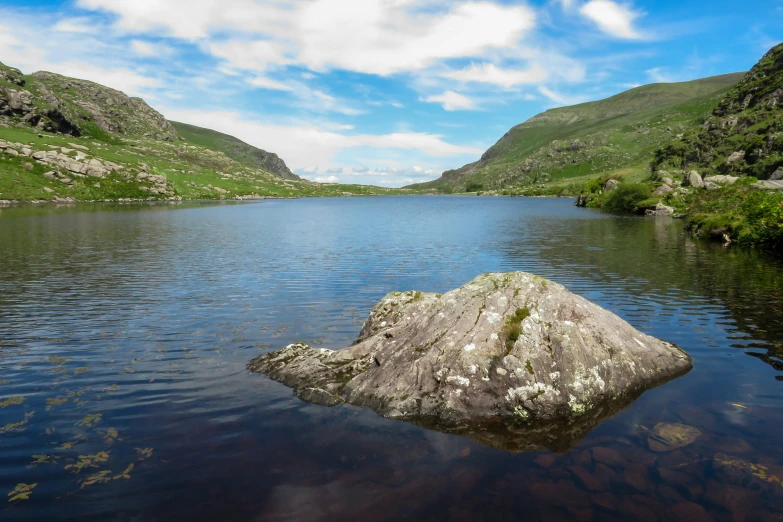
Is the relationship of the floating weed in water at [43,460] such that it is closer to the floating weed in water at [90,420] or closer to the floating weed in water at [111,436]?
the floating weed in water at [111,436]

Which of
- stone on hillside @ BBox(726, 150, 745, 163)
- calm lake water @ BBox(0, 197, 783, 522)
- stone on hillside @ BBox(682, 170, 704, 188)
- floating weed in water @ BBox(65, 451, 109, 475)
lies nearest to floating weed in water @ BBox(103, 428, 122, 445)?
calm lake water @ BBox(0, 197, 783, 522)

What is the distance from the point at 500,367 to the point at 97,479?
1116 cm

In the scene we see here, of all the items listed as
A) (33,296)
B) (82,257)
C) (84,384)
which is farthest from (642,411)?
(82,257)

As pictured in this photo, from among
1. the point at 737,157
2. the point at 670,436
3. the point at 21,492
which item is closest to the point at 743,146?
the point at 737,157

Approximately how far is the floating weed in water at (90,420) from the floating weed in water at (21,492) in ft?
9.49

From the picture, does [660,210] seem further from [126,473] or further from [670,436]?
[126,473]

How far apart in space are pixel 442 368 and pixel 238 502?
702cm

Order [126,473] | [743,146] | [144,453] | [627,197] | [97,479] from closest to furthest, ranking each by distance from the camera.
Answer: [97,479] < [126,473] < [144,453] < [627,197] < [743,146]

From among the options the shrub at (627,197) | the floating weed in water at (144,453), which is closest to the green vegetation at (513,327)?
the floating weed in water at (144,453)

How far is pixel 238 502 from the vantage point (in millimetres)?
9508

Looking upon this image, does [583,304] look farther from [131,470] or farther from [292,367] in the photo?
[131,470]

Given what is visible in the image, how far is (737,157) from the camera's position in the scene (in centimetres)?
15112

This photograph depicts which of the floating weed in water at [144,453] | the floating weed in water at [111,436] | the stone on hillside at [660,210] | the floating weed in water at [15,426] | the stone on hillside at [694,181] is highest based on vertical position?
the stone on hillside at [694,181]

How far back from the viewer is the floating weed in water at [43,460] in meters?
10.8
